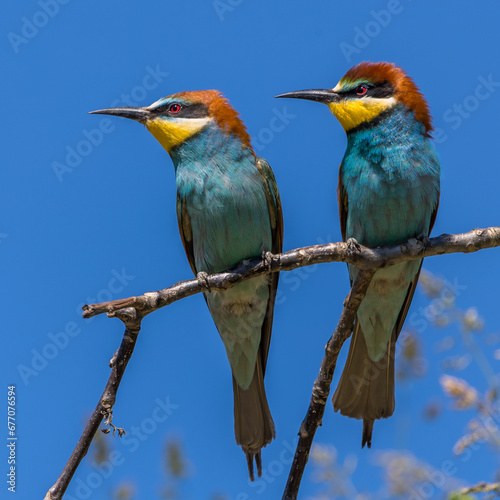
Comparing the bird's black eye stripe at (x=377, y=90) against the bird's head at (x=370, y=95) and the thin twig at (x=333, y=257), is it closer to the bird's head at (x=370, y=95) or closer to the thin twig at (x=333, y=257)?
the bird's head at (x=370, y=95)

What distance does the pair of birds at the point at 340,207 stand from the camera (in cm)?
440

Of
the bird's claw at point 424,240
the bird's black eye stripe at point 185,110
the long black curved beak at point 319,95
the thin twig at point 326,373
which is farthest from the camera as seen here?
the bird's black eye stripe at point 185,110

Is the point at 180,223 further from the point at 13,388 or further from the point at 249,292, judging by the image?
the point at 13,388

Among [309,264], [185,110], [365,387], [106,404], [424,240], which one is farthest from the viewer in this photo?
[185,110]

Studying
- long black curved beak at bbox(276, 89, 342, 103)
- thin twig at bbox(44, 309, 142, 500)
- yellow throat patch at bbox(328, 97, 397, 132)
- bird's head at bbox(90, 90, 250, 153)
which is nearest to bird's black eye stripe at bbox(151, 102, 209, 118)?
bird's head at bbox(90, 90, 250, 153)

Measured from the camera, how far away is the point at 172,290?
11.2ft

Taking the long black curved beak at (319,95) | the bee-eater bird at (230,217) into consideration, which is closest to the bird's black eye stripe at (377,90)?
the long black curved beak at (319,95)

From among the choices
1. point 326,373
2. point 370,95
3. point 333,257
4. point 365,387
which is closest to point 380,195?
point 370,95

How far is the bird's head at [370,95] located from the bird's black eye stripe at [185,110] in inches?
28.3

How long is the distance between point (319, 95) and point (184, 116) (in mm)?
877

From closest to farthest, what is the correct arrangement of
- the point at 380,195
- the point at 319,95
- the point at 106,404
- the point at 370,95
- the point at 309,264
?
the point at 106,404
the point at 309,264
the point at 380,195
the point at 370,95
the point at 319,95

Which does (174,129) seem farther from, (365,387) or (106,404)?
(106,404)

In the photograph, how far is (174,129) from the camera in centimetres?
486

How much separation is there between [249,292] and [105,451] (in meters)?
1.44
